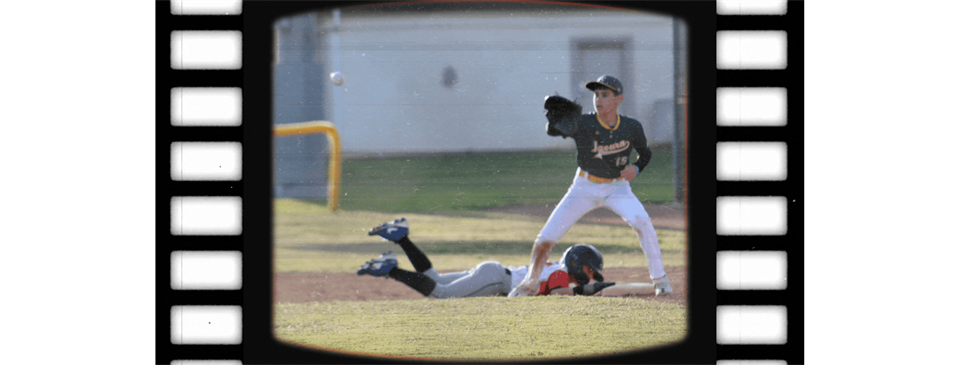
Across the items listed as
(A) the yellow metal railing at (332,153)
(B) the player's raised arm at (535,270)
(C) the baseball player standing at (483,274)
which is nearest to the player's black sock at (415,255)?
(C) the baseball player standing at (483,274)

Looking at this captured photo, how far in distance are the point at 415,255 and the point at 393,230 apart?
0.64ft

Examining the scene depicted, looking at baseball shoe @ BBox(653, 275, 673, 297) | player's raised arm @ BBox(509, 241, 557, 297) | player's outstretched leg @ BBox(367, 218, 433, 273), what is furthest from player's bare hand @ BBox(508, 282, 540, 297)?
baseball shoe @ BBox(653, 275, 673, 297)

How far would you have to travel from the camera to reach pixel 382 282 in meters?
4.44

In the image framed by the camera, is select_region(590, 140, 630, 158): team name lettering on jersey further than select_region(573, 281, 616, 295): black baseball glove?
No

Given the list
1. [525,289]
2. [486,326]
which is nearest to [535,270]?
[525,289]

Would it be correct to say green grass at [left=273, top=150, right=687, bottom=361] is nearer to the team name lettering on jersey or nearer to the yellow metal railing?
the yellow metal railing

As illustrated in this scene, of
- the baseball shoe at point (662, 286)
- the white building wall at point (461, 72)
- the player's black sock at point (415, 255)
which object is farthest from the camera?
the baseball shoe at point (662, 286)

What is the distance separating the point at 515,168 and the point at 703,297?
1.36m

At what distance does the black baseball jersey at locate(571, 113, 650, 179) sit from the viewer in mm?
4309

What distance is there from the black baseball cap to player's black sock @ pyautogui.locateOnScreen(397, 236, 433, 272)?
4.38ft

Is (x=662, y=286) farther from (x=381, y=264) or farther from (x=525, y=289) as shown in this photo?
(x=381, y=264)

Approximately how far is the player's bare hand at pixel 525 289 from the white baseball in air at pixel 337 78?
5.07ft

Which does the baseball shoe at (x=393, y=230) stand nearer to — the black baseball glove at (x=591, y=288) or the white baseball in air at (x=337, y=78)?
the white baseball in air at (x=337, y=78)

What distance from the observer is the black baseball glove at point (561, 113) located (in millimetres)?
4277
